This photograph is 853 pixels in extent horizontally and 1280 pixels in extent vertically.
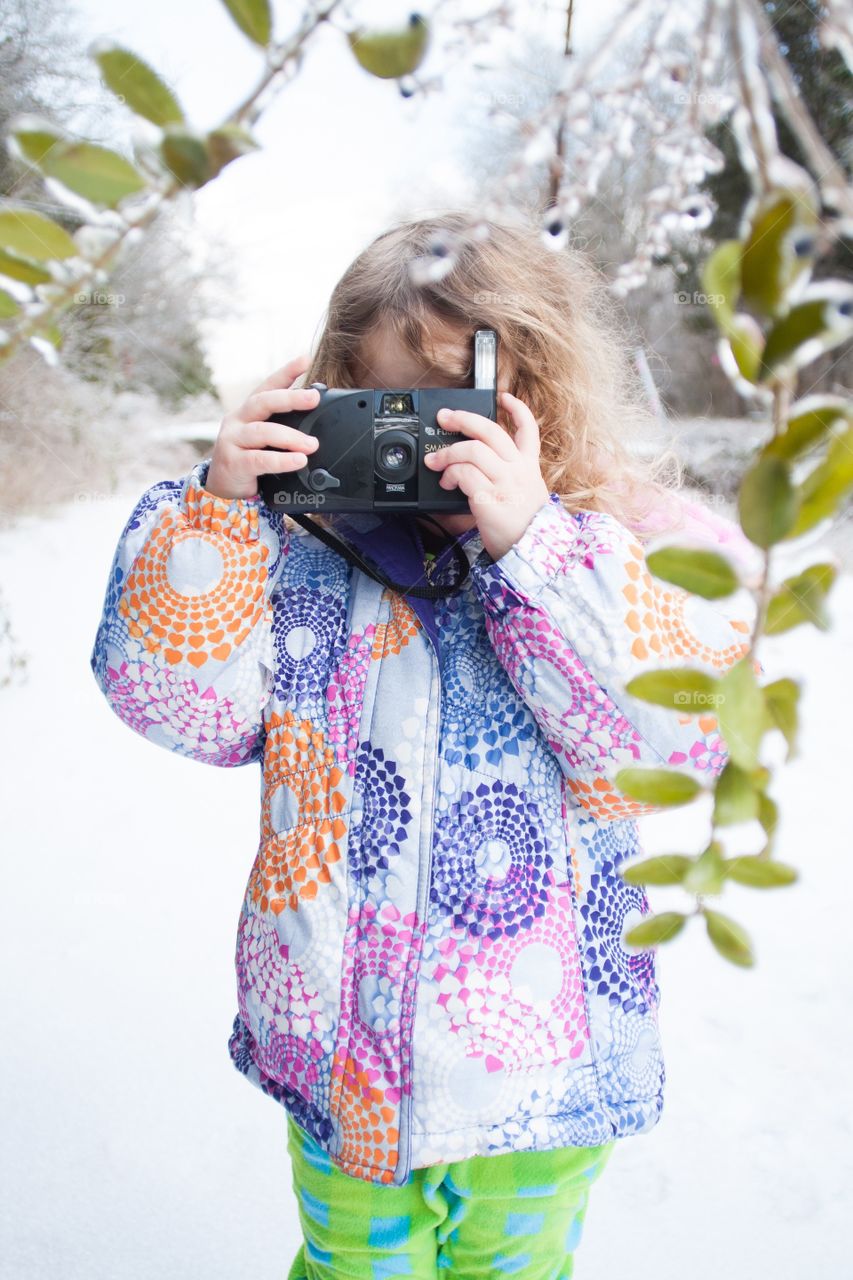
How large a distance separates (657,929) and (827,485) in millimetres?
94

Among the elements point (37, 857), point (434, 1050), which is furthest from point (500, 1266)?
point (37, 857)

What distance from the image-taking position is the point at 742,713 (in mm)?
168

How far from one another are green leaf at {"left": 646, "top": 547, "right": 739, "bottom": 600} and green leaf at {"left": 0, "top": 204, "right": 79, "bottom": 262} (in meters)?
0.12

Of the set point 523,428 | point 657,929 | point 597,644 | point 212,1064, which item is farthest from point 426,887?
point 212,1064

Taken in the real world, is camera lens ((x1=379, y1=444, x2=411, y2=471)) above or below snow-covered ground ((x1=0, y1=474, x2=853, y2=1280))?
above

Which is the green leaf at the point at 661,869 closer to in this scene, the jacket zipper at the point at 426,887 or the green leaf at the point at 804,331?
the green leaf at the point at 804,331

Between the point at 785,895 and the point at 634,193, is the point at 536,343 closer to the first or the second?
the point at 785,895

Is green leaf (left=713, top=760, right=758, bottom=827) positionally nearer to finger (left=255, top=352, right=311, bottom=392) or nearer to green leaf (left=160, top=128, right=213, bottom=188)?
green leaf (left=160, top=128, right=213, bottom=188)

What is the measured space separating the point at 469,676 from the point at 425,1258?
1.20 feet

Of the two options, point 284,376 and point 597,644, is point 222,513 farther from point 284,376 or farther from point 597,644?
point 597,644

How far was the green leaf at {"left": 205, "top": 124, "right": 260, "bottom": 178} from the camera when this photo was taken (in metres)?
0.17

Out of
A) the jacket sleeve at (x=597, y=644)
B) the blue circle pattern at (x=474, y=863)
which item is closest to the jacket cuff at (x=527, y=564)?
the jacket sleeve at (x=597, y=644)

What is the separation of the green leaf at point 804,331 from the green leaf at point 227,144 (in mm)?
92

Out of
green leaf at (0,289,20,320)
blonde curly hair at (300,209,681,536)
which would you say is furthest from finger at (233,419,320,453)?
green leaf at (0,289,20,320)
